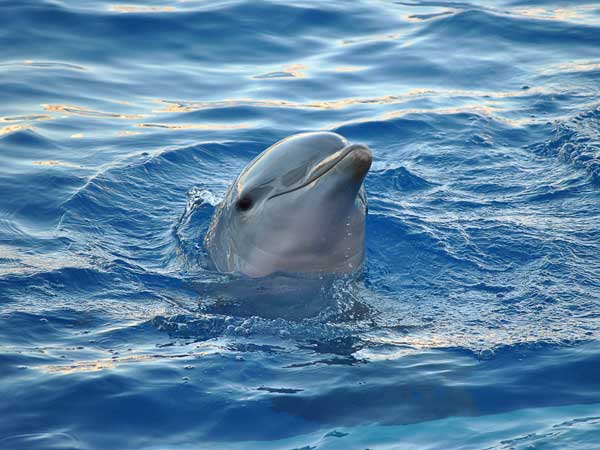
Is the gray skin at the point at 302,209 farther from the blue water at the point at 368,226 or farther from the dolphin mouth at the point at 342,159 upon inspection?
the blue water at the point at 368,226

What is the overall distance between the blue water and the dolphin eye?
57 centimetres

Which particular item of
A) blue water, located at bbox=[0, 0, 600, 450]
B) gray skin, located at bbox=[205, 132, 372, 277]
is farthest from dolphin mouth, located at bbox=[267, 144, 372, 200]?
blue water, located at bbox=[0, 0, 600, 450]

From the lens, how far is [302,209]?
605cm

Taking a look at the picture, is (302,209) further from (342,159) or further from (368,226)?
(368,226)

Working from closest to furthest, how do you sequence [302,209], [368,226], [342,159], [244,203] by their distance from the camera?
1. [342,159]
2. [302,209]
3. [244,203]
4. [368,226]

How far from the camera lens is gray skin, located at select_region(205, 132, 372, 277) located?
231 inches

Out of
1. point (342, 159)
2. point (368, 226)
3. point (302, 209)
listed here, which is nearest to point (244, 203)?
point (302, 209)

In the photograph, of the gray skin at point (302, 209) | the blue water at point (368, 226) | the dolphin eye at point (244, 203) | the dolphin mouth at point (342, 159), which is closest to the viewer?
the blue water at point (368, 226)

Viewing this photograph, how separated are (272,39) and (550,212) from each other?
23.4ft

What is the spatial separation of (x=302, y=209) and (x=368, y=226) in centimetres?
269

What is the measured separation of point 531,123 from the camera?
11.2 meters

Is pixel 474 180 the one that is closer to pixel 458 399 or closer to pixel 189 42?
pixel 458 399

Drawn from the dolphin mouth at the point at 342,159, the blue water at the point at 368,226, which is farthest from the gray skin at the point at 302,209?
the blue water at the point at 368,226

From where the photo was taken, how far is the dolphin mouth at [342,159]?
Result: 5.63 metres
